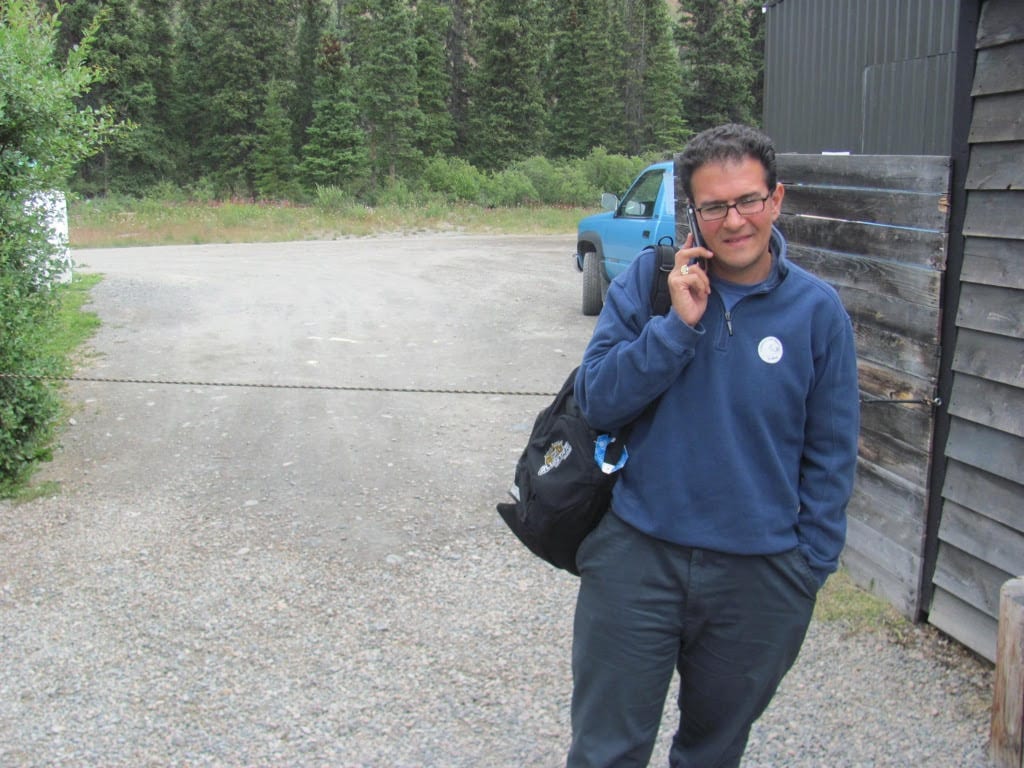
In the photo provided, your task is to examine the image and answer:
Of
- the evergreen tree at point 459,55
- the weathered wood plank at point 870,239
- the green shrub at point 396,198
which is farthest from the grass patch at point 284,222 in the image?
the evergreen tree at point 459,55

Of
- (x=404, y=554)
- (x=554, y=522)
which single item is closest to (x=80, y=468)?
(x=404, y=554)

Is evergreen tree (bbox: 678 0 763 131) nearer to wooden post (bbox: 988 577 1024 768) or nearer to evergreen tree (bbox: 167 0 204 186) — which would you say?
evergreen tree (bbox: 167 0 204 186)

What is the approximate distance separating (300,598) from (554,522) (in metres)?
2.70

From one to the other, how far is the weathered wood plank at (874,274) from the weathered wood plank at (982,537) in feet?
2.76

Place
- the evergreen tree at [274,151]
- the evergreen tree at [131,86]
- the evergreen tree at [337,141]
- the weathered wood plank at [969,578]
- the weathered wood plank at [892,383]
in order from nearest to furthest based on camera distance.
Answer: the weathered wood plank at [969,578]
the weathered wood plank at [892,383]
the evergreen tree at [131,86]
the evergreen tree at [337,141]
the evergreen tree at [274,151]

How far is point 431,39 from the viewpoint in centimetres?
5650

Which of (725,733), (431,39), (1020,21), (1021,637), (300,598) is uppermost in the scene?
(431,39)

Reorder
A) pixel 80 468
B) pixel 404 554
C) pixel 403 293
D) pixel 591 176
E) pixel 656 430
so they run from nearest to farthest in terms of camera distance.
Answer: pixel 656 430 < pixel 404 554 < pixel 80 468 < pixel 403 293 < pixel 591 176

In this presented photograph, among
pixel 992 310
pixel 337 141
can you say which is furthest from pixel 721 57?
pixel 992 310

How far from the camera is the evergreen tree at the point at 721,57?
54.6 metres

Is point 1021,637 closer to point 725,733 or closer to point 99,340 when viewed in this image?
point 725,733

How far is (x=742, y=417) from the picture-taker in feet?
7.35

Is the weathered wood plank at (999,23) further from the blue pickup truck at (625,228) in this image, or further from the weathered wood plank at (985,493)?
the blue pickup truck at (625,228)

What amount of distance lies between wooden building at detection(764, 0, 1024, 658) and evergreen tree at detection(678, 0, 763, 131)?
52476mm
